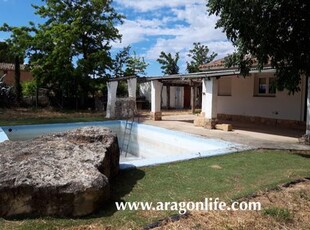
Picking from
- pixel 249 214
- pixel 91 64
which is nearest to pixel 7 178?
pixel 249 214

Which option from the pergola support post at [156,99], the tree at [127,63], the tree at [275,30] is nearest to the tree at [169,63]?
the tree at [127,63]

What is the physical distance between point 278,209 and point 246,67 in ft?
15.6

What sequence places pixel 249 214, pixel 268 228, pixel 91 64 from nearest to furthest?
pixel 268 228 → pixel 249 214 → pixel 91 64

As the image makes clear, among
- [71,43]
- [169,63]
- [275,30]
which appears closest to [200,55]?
[169,63]

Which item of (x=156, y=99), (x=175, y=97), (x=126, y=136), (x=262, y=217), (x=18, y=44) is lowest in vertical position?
(x=126, y=136)

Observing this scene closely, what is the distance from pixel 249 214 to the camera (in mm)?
5016

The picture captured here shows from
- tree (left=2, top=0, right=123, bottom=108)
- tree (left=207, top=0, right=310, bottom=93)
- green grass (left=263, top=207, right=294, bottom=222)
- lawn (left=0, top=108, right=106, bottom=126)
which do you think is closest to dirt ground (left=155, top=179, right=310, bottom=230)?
green grass (left=263, top=207, right=294, bottom=222)

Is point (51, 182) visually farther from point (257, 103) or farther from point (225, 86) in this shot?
point (225, 86)

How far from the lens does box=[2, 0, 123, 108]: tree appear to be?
2509 cm

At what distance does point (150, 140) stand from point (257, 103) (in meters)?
6.29

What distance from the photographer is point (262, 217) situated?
495cm

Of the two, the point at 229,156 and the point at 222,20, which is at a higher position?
the point at 222,20

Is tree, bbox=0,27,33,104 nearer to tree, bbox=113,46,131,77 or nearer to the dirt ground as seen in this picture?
tree, bbox=113,46,131,77

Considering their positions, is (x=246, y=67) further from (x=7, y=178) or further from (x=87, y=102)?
(x=87, y=102)
